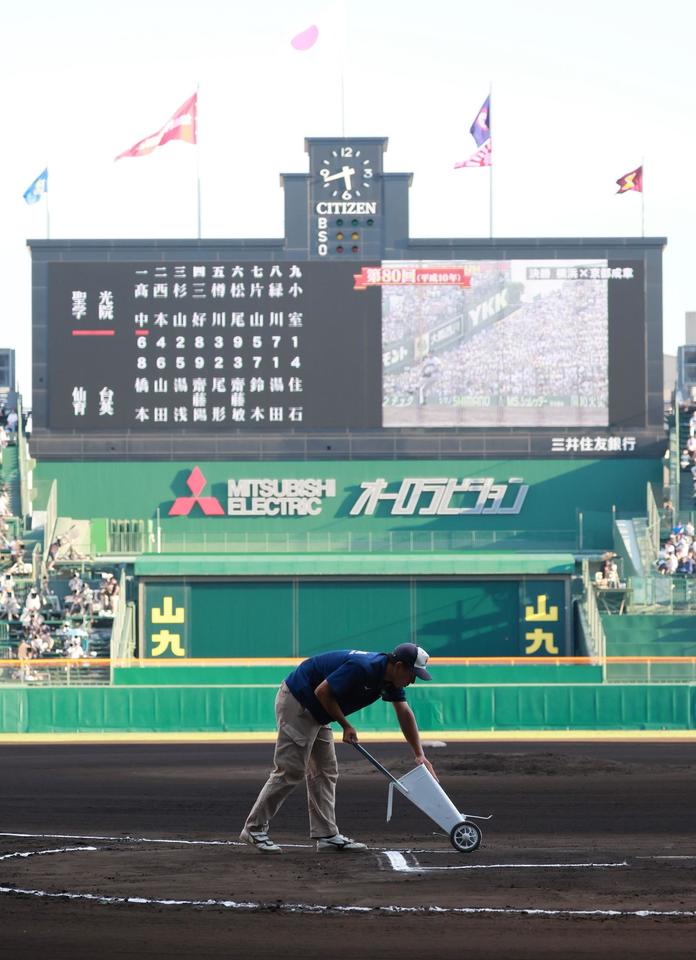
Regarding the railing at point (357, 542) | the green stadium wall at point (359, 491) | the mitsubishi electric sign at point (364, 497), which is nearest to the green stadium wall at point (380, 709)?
the railing at point (357, 542)

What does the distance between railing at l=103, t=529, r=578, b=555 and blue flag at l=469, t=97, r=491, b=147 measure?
10637 millimetres

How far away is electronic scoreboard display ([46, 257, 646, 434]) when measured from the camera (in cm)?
4312

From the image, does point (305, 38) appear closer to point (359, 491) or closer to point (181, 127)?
point (181, 127)

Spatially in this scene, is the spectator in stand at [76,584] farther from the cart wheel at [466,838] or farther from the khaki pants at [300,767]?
the cart wheel at [466,838]

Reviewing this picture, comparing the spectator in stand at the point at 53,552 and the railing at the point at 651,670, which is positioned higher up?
the spectator in stand at the point at 53,552

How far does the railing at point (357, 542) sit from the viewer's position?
42.6m

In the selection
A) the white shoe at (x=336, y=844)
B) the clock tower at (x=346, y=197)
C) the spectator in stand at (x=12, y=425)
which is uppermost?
the clock tower at (x=346, y=197)

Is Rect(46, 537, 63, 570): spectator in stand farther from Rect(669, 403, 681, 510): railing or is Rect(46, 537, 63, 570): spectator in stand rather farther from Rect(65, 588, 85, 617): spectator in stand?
Rect(669, 403, 681, 510): railing

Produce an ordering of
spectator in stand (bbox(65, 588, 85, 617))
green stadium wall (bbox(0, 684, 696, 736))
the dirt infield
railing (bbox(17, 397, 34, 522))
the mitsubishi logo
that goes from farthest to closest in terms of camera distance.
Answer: the mitsubishi logo < railing (bbox(17, 397, 34, 522)) < spectator in stand (bbox(65, 588, 85, 617)) < green stadium wall (bbox(0, 684, 696, 736)) < the dirt infield

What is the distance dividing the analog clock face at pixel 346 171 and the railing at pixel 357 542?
9135 millimetres

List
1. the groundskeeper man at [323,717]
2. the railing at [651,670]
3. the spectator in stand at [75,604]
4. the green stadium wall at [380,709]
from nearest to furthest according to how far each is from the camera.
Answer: the groundskeeper man at [323,717] < the green stadium wall at [380,709] < the railing at [651,670] < the spectator in stand at [75,604]

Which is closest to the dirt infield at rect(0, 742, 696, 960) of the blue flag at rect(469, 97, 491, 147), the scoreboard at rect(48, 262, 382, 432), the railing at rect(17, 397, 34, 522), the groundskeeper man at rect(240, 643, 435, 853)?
the groundskeeper man at rect(240, 643, 435, 853)

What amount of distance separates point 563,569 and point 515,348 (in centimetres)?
605

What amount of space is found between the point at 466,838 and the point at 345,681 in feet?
5.71
